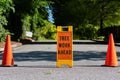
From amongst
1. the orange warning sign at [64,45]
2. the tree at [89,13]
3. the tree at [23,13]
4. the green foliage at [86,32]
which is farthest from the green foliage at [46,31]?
the orange warning sign at [64,45]

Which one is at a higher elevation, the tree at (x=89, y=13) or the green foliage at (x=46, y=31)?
the tree at (x=89, y=13)

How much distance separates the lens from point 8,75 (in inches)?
455

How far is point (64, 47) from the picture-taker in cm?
1384

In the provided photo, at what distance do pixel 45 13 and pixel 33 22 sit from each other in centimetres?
583

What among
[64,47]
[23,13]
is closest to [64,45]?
[64,47]

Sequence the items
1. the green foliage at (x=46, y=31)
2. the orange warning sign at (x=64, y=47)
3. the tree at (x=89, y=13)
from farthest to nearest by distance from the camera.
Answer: the green foliage at (x=46, y=31) → the tree at (x=89, y=13) → the orange warning sign at (x=64, y=47)

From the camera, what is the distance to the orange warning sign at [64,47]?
13.7m

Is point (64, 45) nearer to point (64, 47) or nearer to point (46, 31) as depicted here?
point (64, 47)

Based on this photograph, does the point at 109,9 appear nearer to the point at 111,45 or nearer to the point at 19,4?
the point at 19,4

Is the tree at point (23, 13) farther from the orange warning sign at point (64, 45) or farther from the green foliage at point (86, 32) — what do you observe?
the orange warning sign at point (64, 45)

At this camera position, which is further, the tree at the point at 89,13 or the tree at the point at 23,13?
the tree at the point at 89,13

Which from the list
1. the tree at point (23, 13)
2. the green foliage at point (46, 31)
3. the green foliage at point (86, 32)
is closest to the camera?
the tree at point (23, 13)

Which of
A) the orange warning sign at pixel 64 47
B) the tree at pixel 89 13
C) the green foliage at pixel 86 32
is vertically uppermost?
the tree at pixel 89 13

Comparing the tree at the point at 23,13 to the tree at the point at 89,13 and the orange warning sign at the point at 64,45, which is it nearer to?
Answer: the tree at the point at 89,13
